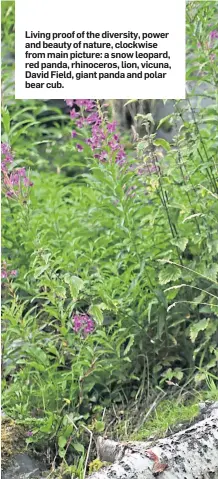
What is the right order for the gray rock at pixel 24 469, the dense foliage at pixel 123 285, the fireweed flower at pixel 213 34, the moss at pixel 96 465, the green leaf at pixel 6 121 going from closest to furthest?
the moss at pixel 96 465
the gray rock at pixel 24 469
the dense foliage at pixel 123 285
the fireweed flower at pixel 213 34
the green leaf at pixel 6 121

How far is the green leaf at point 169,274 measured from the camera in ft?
13.5

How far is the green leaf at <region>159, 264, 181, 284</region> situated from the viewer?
412cm

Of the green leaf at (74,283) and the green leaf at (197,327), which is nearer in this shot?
the green leaf at (74,283)

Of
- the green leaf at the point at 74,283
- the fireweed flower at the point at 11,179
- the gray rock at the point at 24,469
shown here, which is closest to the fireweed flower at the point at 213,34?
the fireweed flower at the point at 11,179

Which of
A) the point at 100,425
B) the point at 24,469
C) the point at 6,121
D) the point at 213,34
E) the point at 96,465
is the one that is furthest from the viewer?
the point at 6,121

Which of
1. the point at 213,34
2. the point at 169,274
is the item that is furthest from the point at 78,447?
→ the point at 213,34

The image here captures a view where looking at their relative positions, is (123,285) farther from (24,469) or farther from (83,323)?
(24,469)

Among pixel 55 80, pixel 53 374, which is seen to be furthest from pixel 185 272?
pixel 55 80

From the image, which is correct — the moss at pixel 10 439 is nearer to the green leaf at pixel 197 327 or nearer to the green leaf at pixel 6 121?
the green leaf at pixel 197 327

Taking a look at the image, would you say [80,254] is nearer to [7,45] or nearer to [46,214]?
[46,214]

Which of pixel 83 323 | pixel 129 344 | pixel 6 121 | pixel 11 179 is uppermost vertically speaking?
pixel 6 121

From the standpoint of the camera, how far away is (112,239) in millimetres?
4621

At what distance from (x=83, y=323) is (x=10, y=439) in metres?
0.65

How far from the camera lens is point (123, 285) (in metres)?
4.34
